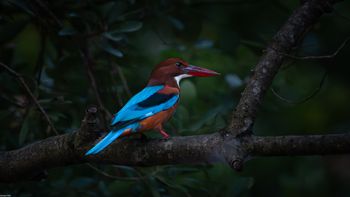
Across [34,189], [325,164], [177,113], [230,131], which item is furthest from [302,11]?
[325,164]

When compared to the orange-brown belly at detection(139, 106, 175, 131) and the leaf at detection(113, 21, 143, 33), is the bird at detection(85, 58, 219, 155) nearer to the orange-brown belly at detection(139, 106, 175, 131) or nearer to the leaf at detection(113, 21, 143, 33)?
the orange-brown belly at detection(139, 106, 175, 131)

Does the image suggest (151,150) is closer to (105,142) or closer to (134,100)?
(105,142)

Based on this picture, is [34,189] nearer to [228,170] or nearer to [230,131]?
[228,170]

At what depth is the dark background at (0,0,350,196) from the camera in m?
4.08

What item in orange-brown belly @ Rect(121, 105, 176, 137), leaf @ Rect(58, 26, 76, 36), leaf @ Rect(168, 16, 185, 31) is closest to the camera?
orange-brown belly @ Rect(121, 105, 176, 137)

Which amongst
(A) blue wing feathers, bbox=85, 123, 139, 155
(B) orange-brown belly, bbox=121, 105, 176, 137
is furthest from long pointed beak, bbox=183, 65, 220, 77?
(A) blue wing feathers, bbox=85, 123, 139, 155

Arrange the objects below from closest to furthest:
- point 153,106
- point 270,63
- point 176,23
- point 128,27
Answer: point 270,63 → point 153,106 → point 128,27 → point 176,23

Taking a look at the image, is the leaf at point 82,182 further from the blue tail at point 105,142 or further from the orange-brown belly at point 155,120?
the blue tail at point 105,142

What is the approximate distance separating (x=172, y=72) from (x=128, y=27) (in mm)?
533

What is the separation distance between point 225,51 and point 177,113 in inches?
41.0

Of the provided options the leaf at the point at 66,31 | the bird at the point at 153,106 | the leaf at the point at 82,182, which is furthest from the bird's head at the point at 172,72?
the leaf at the point at 82,182

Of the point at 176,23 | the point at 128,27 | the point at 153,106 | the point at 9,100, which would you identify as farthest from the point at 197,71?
the point at 9,100

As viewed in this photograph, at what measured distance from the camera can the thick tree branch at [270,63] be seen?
9.65 ft

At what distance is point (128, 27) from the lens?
4336 millimetres
